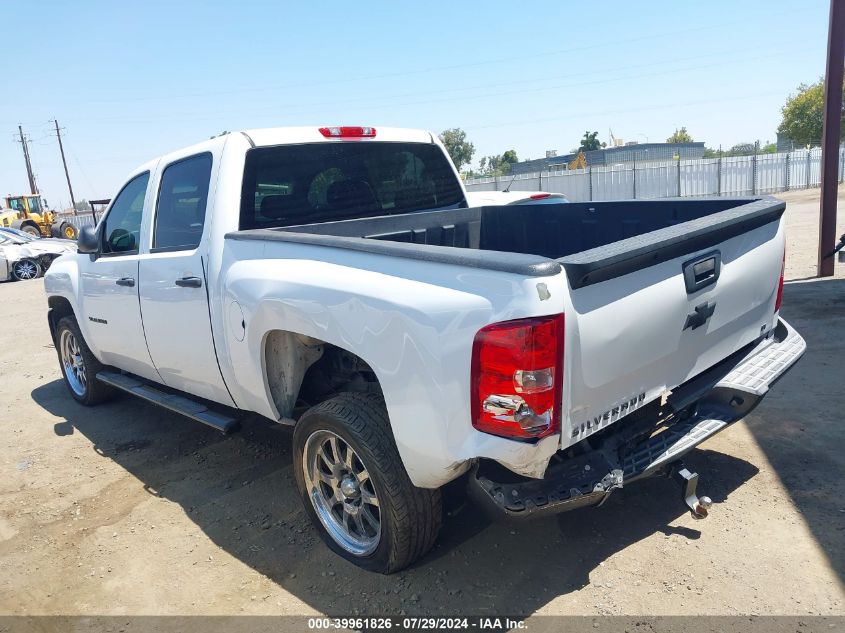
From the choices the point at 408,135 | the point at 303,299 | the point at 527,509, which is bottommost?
the point at 527,509

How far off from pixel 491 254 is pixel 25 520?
11.3ft

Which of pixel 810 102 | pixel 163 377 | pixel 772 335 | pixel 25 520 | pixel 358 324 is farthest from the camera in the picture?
pixel 810 102

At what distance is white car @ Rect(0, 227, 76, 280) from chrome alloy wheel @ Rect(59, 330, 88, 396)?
A: 42.8 ft

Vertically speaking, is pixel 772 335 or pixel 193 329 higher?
pixel 193 329

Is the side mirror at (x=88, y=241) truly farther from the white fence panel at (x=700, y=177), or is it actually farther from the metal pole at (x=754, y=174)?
the metal pole at (x=754, y=174)

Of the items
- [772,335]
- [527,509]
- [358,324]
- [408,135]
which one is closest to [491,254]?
[358,324]

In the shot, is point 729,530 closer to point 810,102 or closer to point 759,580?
point 759,580

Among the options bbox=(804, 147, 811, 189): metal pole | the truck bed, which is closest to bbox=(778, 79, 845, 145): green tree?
bbox=(804, 147, 811, 189): metal pole

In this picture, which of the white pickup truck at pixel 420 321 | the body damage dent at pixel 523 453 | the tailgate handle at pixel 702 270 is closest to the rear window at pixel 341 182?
the white pickup truck at pixel 420 321

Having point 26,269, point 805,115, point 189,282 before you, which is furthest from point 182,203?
point 805,115

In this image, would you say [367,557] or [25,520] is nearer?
[367,557]

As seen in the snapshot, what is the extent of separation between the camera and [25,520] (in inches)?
158

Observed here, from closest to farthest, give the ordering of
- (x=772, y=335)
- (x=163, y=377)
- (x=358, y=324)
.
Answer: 1. (x=358, y=324)
2. (x=772, y=335)
3. (x=163, y=377)

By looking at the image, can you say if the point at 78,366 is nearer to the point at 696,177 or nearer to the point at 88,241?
the point at 88,241
